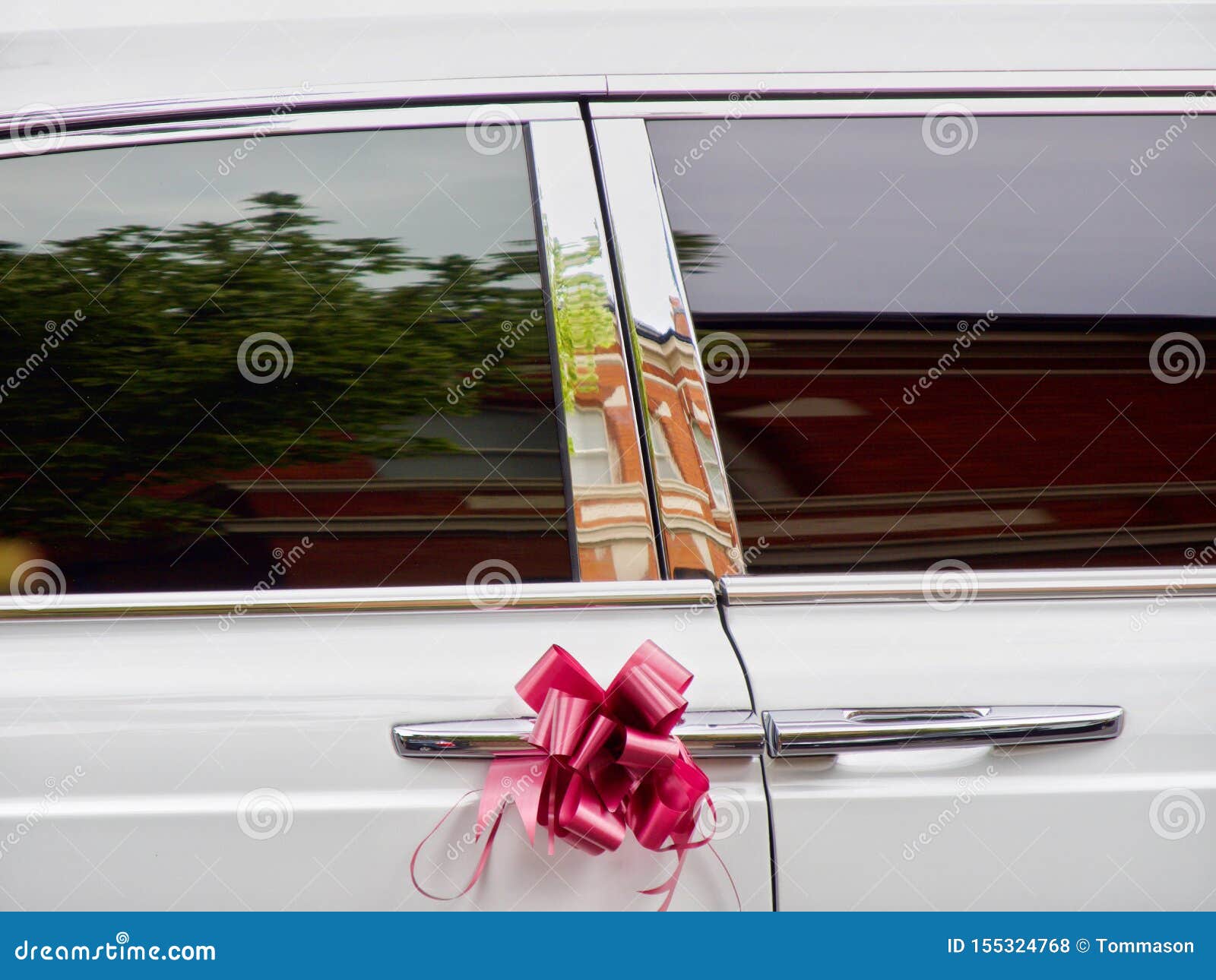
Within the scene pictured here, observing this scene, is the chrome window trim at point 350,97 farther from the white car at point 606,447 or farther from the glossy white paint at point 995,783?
the glossy white paint at point 995,783

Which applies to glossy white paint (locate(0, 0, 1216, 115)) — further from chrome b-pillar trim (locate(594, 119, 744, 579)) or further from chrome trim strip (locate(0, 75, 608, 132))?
chrome b-pillar trim (locate(594, 119, 744, 579))

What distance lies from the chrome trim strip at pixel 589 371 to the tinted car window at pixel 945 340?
118mm

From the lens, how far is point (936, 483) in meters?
1.36

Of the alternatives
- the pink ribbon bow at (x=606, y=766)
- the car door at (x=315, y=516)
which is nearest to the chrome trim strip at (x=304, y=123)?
the car door at (x=315, y=516)

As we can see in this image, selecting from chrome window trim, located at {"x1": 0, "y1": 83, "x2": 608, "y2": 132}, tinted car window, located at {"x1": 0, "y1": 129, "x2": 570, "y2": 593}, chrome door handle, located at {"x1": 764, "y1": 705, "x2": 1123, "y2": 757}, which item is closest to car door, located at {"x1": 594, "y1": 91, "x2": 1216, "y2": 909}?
chrome door handle, located at {"x1": 764, "y1": 705, "x2": 1123, "y2": 757}

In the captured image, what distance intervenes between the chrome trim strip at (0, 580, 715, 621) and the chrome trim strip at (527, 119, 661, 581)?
1.1 inches

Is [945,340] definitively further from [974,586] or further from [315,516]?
[315,516]

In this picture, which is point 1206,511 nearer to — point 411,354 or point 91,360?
point 411,354

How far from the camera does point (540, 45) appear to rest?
4.80 ft

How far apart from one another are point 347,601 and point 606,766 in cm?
40

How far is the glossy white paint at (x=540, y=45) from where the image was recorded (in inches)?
56.3

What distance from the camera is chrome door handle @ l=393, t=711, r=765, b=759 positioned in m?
1.19

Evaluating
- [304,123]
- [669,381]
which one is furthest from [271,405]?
[669,381]

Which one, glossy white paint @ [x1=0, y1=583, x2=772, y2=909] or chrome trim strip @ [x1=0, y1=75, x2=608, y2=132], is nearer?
glossy white paint @ [x1=0, y1=583, x2=772, y2=909]
